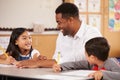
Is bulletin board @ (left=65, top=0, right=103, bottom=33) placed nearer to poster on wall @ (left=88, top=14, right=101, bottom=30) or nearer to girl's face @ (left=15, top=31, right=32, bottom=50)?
poster on wall @ (left=88, top=14, right=101, bottom=30)

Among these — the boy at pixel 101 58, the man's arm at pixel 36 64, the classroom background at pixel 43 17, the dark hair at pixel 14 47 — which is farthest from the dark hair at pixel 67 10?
the classroom background at pixel 43 17

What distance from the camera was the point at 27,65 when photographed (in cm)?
203

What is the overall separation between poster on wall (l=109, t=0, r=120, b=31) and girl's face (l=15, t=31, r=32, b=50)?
1766 mm

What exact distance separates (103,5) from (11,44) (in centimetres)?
178

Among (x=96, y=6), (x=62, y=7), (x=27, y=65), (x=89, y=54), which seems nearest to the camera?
(x=89, y=54)

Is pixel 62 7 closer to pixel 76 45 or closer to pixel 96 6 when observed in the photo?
pixel 76 45

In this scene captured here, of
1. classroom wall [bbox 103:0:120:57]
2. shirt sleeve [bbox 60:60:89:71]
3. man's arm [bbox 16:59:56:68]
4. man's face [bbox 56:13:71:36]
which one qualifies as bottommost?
classroom wall [bbox 103:0:120:57]

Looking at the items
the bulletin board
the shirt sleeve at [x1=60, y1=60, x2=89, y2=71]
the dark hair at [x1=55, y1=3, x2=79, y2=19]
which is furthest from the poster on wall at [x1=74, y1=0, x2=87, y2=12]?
the shirt sleeve at [x1=60, y1=60, x2=89, y2=71]

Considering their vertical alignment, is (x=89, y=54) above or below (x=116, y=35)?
above

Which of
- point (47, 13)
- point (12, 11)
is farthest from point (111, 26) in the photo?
point (12, 11)

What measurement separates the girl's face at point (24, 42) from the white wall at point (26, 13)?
93 centimetres

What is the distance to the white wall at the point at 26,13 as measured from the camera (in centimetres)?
354

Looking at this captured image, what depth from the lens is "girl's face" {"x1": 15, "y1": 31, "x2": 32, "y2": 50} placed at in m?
2.61

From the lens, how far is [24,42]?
8.65ft
